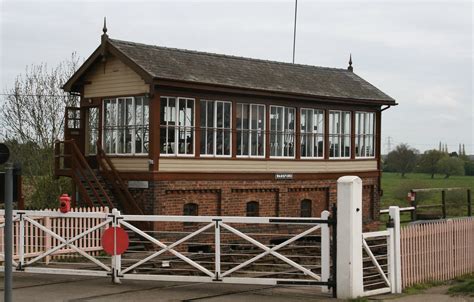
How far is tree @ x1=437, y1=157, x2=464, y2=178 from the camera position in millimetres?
70938

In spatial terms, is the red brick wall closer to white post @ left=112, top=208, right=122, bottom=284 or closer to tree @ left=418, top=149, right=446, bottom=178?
white post @ left=112, top=208, right=122, bottom=284

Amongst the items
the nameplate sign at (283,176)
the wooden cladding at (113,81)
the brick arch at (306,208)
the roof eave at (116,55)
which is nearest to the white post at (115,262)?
the roof eave at (116,55)

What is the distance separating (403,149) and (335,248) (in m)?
67.6

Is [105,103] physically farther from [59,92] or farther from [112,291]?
[112,291]

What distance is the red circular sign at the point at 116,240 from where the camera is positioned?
1353 cm

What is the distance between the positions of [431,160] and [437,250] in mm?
60227

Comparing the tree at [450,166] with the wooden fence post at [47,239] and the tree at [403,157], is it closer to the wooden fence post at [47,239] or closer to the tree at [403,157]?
the tree at [403,157]

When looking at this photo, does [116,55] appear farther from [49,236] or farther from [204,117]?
[49,236]

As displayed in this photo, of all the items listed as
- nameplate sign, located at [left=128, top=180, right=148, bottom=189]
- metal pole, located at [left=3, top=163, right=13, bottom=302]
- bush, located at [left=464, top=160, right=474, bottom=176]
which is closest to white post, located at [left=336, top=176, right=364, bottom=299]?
metal pole, located at [left=3, top=163, right=13, bottom=302]

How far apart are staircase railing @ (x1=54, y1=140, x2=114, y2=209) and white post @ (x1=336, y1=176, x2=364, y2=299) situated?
10.2 m

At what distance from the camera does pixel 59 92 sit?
3055cm

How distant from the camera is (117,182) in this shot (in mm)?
22047

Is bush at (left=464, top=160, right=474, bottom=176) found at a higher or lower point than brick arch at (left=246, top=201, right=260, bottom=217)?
higher

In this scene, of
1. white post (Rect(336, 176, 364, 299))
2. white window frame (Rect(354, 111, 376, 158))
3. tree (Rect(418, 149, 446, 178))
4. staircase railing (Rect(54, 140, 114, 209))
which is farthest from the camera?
tree (Rect(418, 149, 446, 178))
